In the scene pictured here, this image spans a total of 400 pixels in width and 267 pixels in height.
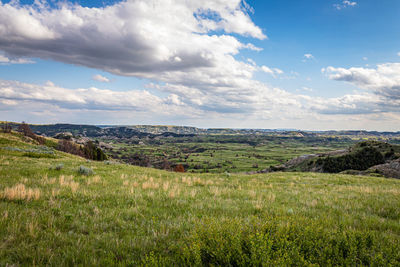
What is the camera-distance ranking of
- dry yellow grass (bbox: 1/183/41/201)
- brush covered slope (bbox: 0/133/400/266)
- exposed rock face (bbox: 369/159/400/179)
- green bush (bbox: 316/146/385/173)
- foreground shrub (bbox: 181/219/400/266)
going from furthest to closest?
green bush (bbox: 316/146/385/173), exposed rock face (bbox: 369/159/400/179), dry yellow grass (bbox: 1/183/41/201), brush covered slope (bbox: 0/133/400/266), foreground shrub (bbox: 181/219/400/266)

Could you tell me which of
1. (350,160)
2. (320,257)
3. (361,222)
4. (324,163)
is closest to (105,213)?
(320,257)

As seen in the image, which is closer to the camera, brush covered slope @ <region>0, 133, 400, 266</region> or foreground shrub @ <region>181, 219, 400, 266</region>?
foreground shrub @ <region>181, 219, 400, 266</region>

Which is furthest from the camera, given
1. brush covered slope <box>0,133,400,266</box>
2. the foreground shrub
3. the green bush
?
the green bush

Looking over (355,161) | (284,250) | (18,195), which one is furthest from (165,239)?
(355,161)

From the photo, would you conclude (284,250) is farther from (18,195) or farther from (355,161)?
(355,161)

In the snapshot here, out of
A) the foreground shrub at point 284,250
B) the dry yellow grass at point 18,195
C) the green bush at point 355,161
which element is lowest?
the green bush at point 355,161

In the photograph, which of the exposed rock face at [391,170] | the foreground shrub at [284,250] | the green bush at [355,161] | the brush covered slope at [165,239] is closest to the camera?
the foreground shrub at [284,250]

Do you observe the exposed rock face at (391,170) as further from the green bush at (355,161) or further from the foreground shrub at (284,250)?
the foreground shrub at (284,250)

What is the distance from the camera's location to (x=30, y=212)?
5.57 m

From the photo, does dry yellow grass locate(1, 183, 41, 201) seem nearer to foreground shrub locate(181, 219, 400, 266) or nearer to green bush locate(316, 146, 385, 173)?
foreground shrub locate(181, 219, 400, 266)

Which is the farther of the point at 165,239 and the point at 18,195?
the point at 18,195

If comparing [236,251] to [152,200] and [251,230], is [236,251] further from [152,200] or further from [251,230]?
[152,200]

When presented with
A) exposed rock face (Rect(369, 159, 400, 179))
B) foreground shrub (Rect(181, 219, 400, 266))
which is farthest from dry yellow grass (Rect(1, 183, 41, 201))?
exposed rock face (Rect(369, 159, 400, 179))

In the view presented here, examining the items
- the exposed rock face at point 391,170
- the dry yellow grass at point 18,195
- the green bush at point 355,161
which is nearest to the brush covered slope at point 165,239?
the dry yellow grass at point 18,195
